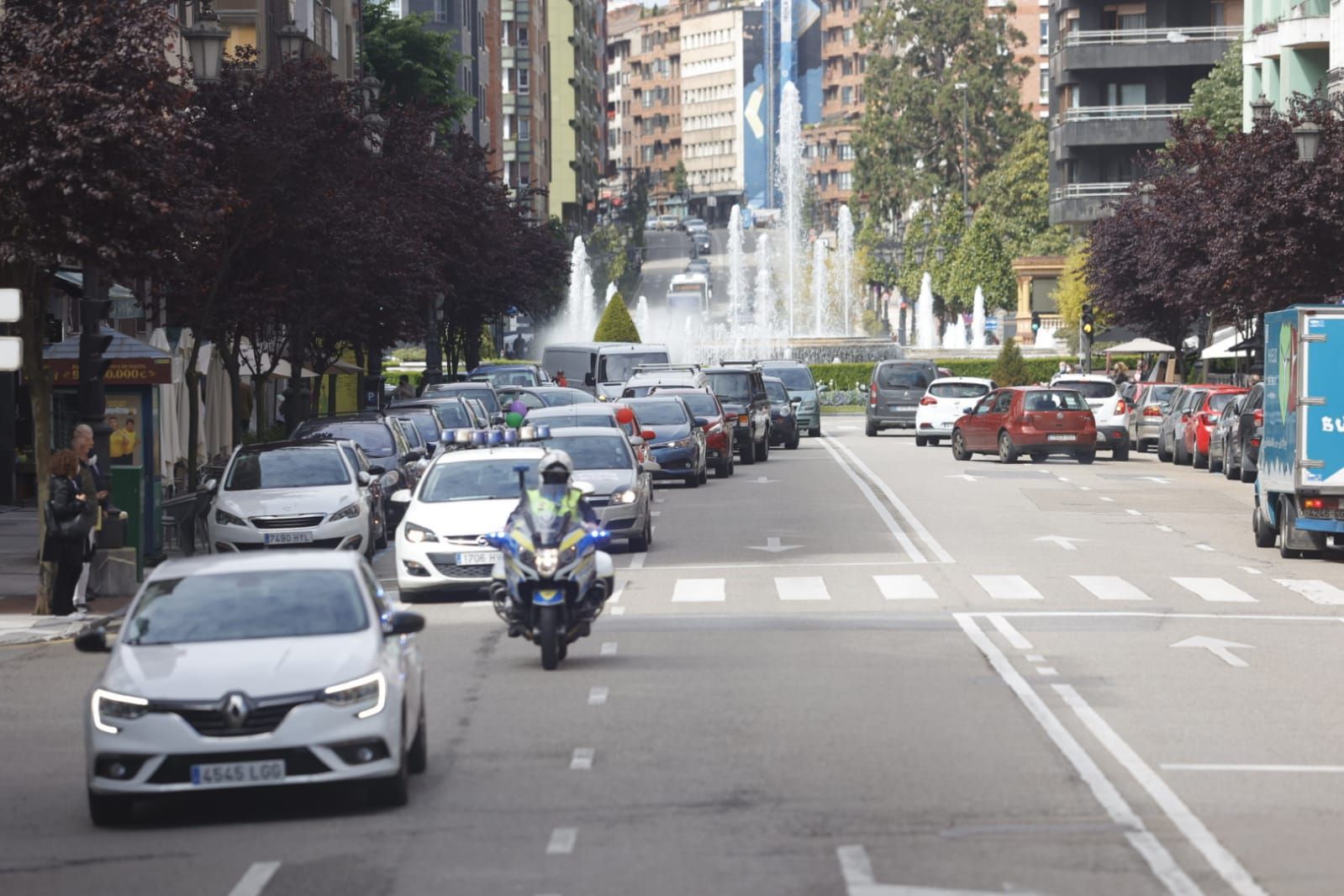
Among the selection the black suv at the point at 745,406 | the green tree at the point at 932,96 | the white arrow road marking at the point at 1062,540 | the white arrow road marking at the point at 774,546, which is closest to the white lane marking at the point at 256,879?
the white arrow road marking at the point at 774,546

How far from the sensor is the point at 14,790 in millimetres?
13039

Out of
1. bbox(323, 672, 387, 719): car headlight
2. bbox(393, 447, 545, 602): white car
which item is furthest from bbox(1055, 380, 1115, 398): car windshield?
bbox(323, 672, 387, 719): car headlight

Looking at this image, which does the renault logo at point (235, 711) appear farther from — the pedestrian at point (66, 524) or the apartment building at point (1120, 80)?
the apartment building at point (1120, 80)

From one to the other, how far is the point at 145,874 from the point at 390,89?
7106 cm

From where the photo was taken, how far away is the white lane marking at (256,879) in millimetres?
9992

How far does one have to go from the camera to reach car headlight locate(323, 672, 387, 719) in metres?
11.5

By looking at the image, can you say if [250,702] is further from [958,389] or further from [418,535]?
[958,389]

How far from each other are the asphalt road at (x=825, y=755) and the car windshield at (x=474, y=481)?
168 centimetres

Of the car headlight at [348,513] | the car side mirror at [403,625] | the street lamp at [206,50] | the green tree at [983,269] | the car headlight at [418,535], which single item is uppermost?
the street lamp at [206,50]

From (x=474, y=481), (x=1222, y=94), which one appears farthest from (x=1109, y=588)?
(x=1222, y=94)

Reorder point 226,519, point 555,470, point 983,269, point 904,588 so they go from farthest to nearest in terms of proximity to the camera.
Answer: point 983,269 → point 226,519 → point 904,588 → point 555,470

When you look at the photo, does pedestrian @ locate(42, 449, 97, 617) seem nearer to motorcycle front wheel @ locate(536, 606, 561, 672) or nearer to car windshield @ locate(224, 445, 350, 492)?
car windshield @ locate(224, 445, 350, 492)

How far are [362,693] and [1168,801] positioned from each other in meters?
3.94

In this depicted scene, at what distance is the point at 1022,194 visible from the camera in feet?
429
